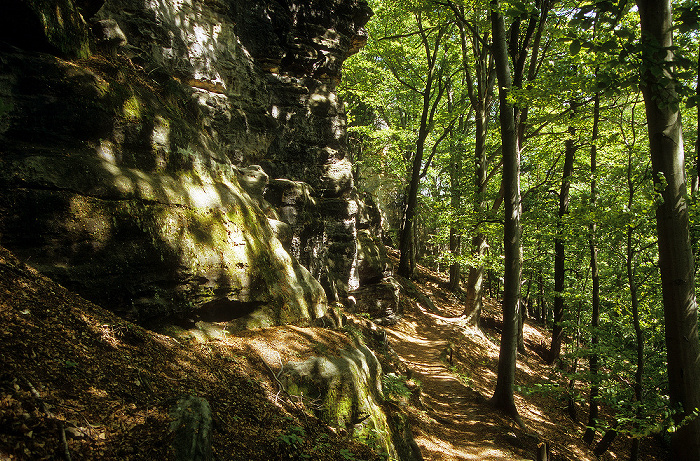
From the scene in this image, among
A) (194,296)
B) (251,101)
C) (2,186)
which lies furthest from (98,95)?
(251,101)

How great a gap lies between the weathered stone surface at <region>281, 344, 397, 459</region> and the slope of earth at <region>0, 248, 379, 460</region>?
0.24 meters

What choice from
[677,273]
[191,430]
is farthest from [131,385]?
[677,273]

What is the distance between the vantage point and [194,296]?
505 centimetres

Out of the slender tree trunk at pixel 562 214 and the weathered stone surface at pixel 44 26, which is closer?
the weathered stone surface at pixel 44 26

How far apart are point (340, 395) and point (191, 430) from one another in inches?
97.6

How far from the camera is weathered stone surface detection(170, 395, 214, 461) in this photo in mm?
2545

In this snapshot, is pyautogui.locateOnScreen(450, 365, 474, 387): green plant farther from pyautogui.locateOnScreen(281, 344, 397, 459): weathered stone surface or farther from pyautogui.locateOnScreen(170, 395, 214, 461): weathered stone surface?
pyautogui.locateOnScreen(170, 395, 214, 461): weathered stone surface

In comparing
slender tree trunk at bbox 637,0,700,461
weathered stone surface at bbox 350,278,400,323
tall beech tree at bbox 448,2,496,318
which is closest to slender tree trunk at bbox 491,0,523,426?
tall beech tree at bbox 448,2,496,318

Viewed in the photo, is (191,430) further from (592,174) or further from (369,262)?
(369,262)

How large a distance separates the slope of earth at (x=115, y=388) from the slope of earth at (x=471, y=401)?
4044mm

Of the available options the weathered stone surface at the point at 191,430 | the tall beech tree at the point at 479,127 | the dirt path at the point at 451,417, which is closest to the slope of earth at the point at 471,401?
the dirt path at the point at 451,417

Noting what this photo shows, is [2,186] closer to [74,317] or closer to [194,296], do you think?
[74,317]

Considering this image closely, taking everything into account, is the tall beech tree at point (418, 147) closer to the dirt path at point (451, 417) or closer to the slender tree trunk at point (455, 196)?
the slender tree trunk at point (455, 196)

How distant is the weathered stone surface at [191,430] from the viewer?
2.54 metres
